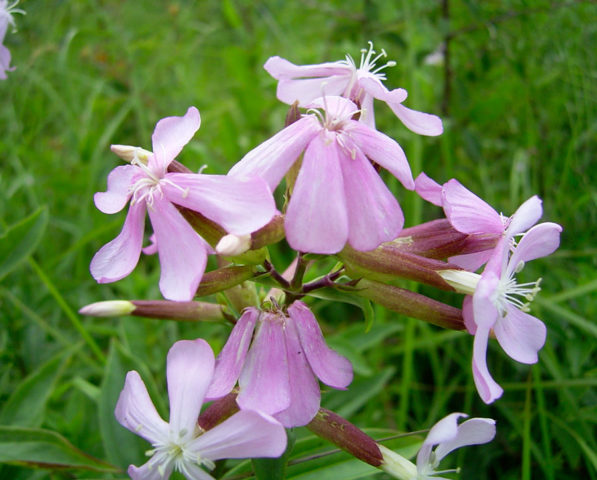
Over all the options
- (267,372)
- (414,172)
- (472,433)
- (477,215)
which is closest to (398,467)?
(472,433)

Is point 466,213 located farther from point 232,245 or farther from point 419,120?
point 232,245

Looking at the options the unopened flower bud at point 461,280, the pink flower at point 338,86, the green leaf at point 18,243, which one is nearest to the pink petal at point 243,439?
the unopened flower bud at point 461,280

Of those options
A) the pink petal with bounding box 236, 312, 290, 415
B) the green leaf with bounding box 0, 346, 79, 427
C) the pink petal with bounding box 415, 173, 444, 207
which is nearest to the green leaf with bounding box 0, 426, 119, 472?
the green leaf with bounding box 0, 346, 79, 427

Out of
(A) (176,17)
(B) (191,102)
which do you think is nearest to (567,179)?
(B) (191,102)

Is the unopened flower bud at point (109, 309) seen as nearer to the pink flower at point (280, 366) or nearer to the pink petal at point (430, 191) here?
the pink flower at point (280, 366)

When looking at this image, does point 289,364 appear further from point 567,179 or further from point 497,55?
point 497,55

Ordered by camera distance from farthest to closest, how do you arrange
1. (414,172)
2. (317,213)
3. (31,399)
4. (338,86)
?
(414,172) → (31,399) → (338,86) → (317,213)

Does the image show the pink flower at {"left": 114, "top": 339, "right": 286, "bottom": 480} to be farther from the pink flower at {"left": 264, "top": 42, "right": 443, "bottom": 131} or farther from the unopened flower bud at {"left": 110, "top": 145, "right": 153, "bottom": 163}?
the pink flower at {"left": 264, "top": 42, "right": 443, "bottom": 131}
